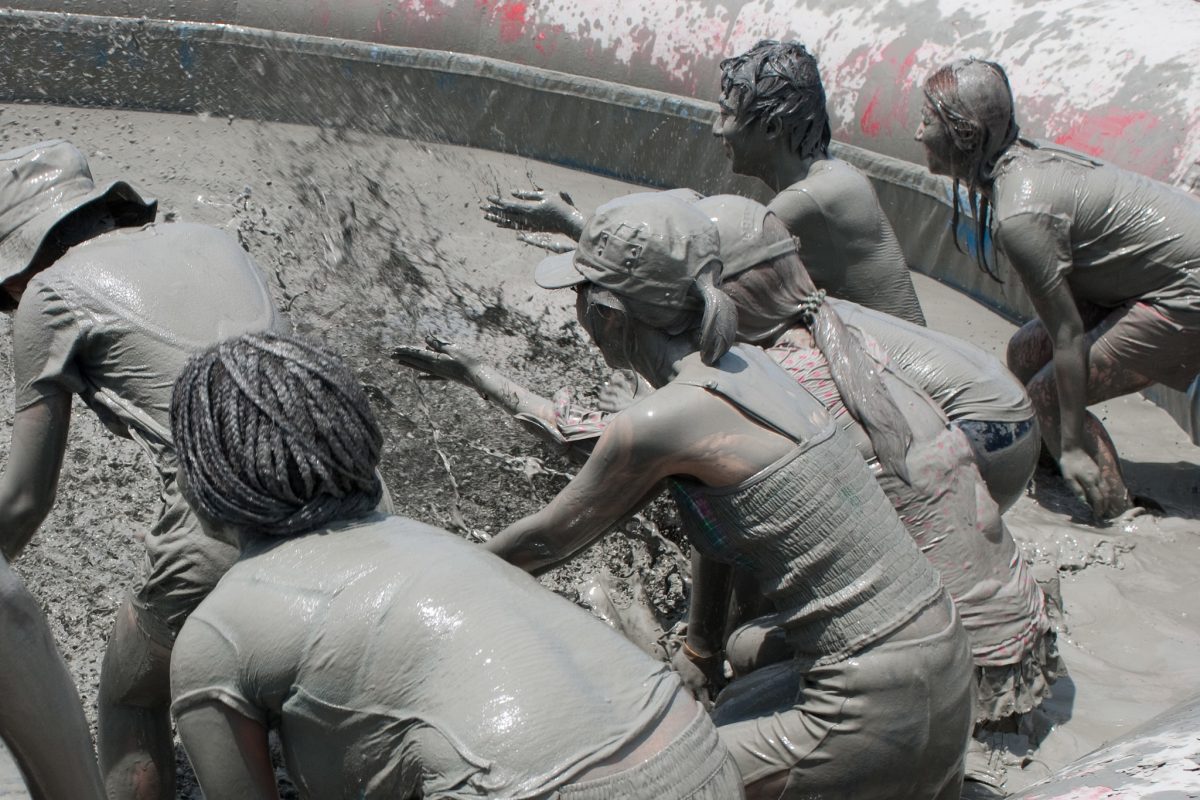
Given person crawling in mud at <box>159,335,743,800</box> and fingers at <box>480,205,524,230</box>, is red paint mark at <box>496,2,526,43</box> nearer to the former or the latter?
fingers at <box>480,205,524,230</box>

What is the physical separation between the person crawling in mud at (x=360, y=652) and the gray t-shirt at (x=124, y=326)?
2.32 ft

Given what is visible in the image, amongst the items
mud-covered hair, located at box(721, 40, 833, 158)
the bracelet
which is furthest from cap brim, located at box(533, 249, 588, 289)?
mud-covered hair, located at box(721, 40, 833, 158)

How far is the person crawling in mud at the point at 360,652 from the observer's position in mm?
1873

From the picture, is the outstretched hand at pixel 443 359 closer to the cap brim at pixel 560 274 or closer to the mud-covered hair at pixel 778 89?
the cap brim at pixel 560 274

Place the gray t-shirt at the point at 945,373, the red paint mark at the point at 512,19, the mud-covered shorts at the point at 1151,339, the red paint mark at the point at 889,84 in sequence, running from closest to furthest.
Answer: the gray t-shirt at the point at 945,373
the mud-covered shorts at the point at 1151,339
the red paint mark at the point at 889,84
the red paint mark at the point at 512,19

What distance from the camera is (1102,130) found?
608 cm

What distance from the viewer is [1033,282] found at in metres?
4.71

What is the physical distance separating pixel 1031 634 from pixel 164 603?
1.85 m

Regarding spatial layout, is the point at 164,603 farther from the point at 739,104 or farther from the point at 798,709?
the point at 739,104

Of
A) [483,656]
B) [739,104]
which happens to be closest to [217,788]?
[483,656]

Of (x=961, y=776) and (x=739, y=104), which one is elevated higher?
(x=739, y=104)

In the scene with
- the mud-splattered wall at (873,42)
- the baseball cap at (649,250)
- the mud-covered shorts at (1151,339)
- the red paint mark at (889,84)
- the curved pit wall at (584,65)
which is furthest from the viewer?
the red paint mark at (889,84)

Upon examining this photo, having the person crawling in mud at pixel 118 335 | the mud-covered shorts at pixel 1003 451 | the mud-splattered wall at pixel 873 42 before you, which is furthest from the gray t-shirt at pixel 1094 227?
the person crawling in mud at pixel 118 335

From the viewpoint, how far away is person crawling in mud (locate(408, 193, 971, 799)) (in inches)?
98.3
